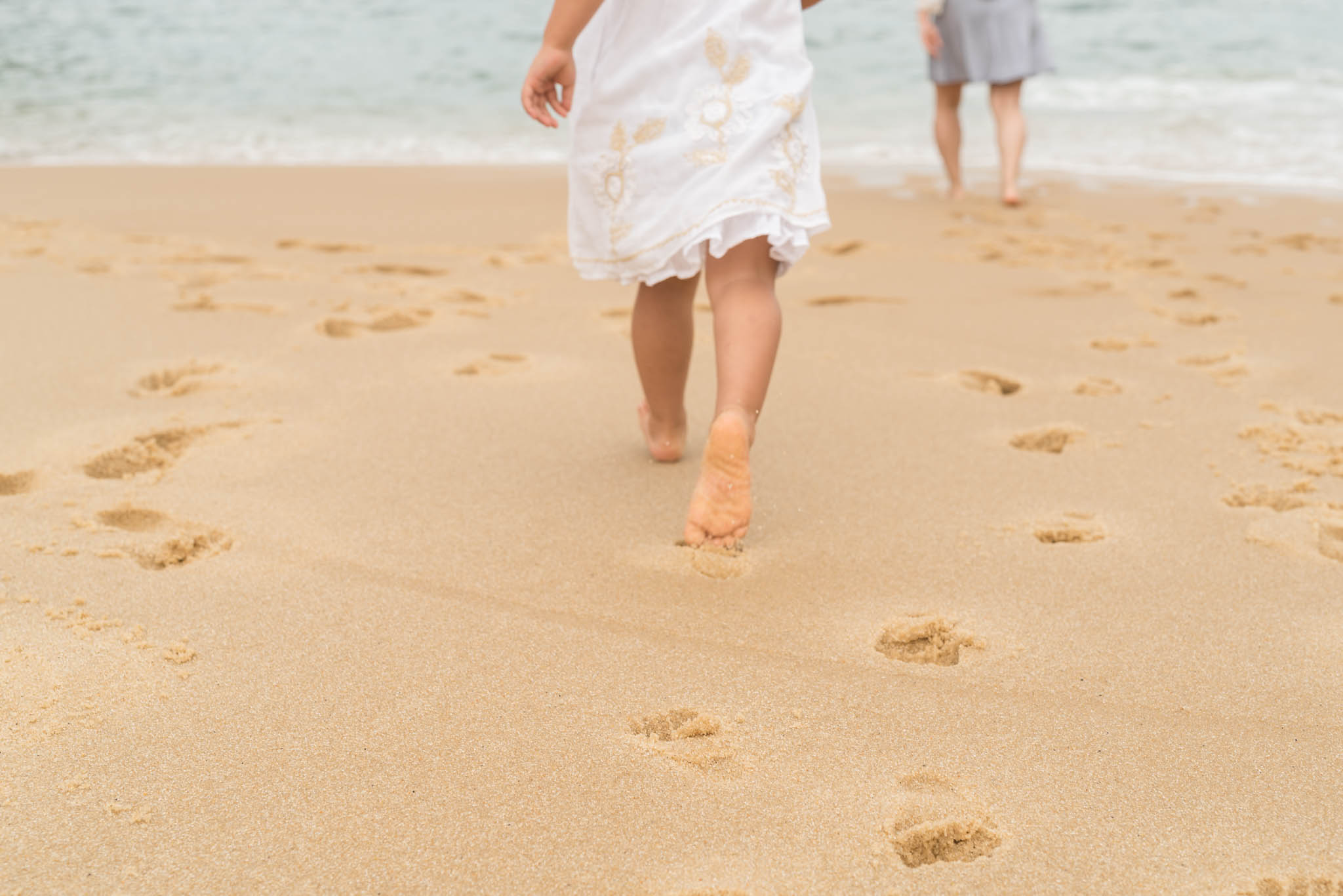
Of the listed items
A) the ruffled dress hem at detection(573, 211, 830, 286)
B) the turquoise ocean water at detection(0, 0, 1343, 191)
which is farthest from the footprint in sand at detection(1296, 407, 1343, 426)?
the turquoise ocean water at detection(0, 0, 1343, 191)

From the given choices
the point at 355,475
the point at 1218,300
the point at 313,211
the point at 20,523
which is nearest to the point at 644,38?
the point at 355,475

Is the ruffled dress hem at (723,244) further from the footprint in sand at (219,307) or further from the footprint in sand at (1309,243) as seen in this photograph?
the footprint in sand at (1309,243)

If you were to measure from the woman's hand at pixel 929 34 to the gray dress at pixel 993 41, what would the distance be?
49mm

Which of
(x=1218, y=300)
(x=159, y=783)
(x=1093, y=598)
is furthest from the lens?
(x=1218, y=300)

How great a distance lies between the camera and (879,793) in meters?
1.23

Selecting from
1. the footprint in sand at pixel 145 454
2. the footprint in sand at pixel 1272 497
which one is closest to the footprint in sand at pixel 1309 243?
the footprint in sand at pixel 1272 497

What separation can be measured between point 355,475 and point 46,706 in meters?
0.82

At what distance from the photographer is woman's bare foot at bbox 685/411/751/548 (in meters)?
1.69

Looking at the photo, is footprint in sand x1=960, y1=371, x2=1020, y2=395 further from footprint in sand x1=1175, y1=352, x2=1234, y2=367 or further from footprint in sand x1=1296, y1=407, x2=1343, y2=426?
footprint in sand x1=1296, y1=407, x2=1343, y2=426

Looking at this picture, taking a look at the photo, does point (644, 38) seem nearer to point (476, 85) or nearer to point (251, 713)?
point (251, 713)

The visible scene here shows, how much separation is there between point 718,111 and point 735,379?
0.41m

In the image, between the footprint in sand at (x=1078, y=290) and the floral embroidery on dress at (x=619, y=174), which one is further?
the footprint in sand at (x=1078, y=290)

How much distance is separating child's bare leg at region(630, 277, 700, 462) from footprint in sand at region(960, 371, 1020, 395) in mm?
814

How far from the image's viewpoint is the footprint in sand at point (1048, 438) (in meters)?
2.28
